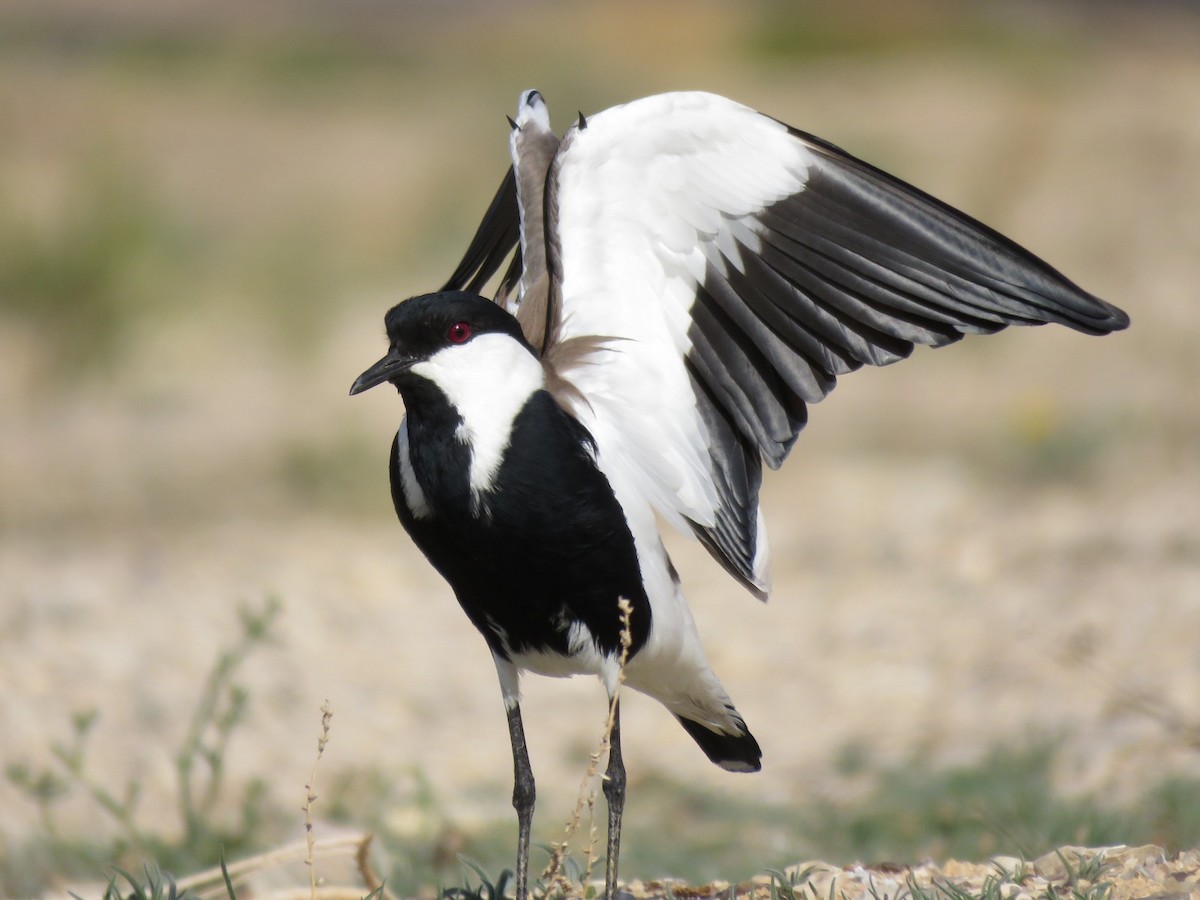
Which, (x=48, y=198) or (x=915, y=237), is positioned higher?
(x=48, y=198)

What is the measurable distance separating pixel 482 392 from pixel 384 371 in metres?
→ 0.22

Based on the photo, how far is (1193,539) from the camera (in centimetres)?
781

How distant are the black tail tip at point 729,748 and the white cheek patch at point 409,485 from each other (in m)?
1.16

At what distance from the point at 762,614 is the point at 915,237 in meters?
4.16

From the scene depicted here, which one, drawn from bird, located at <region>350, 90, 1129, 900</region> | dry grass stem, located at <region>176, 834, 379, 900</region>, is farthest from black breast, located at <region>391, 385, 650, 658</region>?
dry grass stem, located at <region>176, 834, 379, 900</region>

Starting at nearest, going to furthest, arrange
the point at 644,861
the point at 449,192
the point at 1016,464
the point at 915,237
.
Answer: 1. the point at 915,237
2. the point at 644,861
3. the point at 1016,464
4. the point at 449,192

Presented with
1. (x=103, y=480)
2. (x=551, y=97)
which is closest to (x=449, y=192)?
(x=551, y=97)

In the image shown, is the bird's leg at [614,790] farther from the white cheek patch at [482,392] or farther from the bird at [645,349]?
the white cheek patch at [482,392]

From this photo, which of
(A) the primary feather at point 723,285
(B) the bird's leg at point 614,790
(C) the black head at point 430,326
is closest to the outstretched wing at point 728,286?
(A) the primary feather at point 723,285

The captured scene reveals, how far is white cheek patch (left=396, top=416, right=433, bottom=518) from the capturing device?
3.57 metres

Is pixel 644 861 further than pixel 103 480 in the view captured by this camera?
No

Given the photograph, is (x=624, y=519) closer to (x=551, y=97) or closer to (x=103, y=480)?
(x=103, y=480)

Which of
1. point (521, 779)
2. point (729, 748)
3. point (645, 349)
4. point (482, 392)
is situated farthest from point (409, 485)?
point (729, 748)

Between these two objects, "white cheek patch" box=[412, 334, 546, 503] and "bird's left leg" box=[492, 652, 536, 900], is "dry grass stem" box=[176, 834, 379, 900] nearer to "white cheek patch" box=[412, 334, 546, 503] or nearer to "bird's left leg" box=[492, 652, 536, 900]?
"bird's left leg" box=[492, 652, 536, 900]
